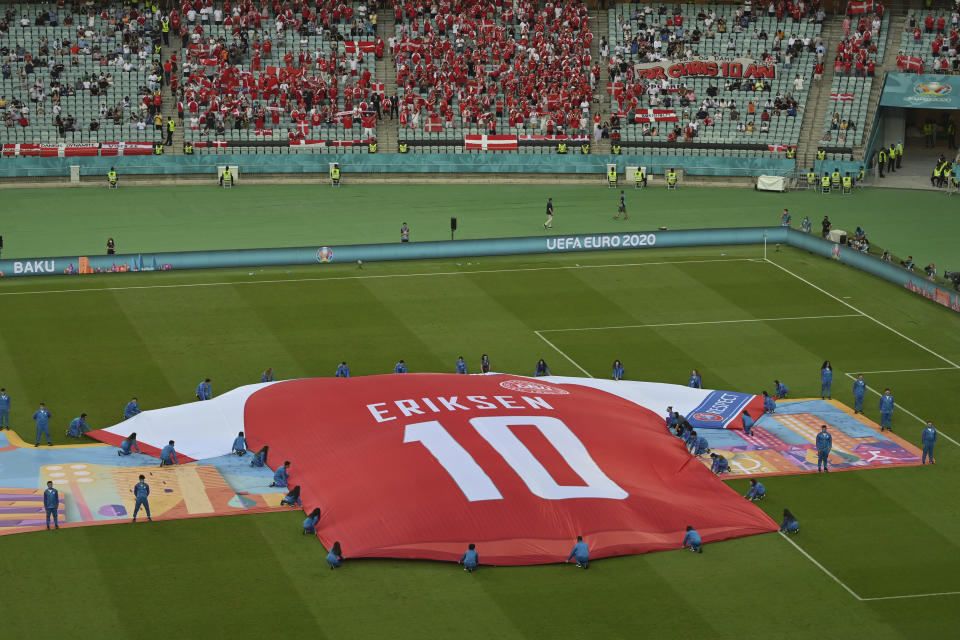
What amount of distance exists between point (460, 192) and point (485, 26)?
16036mm

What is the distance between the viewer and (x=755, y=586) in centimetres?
3641

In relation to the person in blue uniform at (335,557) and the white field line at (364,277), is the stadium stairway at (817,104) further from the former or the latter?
the person in blue uniform at (335,557)

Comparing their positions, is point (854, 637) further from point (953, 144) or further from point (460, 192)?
point (953, 144)

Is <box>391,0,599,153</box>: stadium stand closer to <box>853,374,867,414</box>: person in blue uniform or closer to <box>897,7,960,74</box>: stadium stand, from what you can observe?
<box>897,7,960,74</box>: stadium stand

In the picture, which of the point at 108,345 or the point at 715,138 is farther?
the point at 715,138

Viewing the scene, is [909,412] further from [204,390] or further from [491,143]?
Answer: [491,143]

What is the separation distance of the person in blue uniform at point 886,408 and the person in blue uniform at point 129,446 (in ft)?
83.3

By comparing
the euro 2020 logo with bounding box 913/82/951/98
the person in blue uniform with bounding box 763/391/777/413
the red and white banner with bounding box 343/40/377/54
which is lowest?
the person in blue uniform with bounding box 763/391/777/413

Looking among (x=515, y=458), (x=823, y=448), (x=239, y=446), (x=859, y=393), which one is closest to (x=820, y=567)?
(x=823, y=448)

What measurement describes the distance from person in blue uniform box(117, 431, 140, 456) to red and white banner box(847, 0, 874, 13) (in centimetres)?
6801

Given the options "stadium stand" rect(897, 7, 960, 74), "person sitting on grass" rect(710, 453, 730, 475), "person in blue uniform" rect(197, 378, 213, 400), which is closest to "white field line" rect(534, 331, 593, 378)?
"person sitting on grass" rect(710, 453, 730, 475)

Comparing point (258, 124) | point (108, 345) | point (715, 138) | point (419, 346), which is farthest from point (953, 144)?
point (108, 345)

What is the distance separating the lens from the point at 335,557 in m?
36.6

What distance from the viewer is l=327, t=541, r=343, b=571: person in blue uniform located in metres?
36.6
